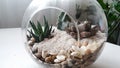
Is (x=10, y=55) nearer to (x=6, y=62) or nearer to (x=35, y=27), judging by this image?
(x=6, y=62)

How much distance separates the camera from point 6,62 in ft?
2.39

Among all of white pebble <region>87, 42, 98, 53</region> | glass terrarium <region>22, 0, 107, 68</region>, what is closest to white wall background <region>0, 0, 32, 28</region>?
glass terrarium <region>22, 0, 107, 68</region>

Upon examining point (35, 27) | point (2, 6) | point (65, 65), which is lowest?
point (65, 65)

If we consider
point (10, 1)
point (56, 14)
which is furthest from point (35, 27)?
point (10, 1)

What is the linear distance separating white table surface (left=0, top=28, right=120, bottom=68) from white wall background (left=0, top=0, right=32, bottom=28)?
0.30 metres

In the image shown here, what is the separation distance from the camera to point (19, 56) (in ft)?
2.53

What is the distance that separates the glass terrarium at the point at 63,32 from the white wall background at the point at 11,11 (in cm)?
55

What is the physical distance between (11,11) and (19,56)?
0.49 meters

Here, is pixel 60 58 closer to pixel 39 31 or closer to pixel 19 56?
pixel 39 31

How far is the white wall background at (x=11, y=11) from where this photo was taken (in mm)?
1188

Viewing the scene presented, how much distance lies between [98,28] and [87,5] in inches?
3.0

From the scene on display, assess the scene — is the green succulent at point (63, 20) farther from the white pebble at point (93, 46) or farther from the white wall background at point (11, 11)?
the white wall background at point (11, 11)

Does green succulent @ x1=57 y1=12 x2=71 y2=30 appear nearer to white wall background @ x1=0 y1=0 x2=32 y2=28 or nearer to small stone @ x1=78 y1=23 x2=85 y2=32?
small stone @ x1=78 y1=23 x2=85 y2=32

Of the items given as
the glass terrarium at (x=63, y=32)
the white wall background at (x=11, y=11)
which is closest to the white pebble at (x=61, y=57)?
the glass terrarium at (x=63, y=32)
